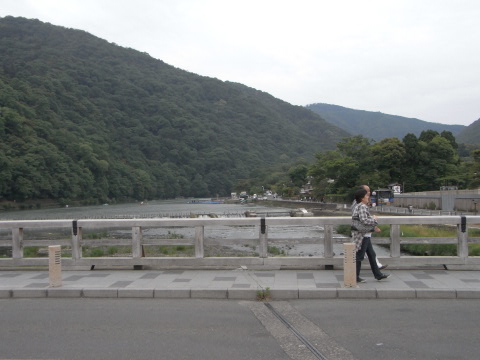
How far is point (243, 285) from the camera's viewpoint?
9109 millimetres

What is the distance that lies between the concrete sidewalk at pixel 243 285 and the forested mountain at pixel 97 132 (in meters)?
78.4

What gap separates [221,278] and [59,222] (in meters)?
4.23

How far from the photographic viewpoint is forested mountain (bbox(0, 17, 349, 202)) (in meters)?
91.7

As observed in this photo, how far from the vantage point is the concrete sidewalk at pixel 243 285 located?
8.49 metres

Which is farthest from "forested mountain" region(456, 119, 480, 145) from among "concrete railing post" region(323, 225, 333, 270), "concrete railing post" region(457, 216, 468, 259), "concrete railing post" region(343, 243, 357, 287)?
"concrete railing post" region(343, 243, 357, 287)

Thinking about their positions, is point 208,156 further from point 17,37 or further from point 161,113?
point 17,37

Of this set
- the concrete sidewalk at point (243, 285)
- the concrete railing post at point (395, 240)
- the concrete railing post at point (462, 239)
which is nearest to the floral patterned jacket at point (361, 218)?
the concrete sidewalk at point (243, 285)

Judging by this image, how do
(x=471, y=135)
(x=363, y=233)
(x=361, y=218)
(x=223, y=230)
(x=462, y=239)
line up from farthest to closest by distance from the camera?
(x=471, y=135) < (x=223, y=230) < (x=462, y=239) < (x=363, y=233) < (x=361, y=218)

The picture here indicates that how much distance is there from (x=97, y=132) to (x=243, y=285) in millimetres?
134547
